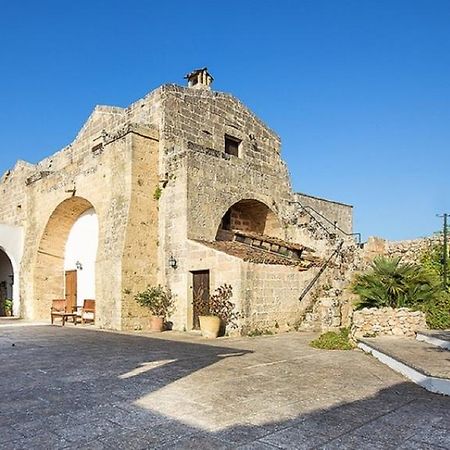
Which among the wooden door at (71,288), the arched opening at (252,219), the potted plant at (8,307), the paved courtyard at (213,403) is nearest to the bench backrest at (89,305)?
the wooden door at (71,288)

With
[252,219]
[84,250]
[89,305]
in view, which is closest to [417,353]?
[252,219]

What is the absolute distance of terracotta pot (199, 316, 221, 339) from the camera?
1237 centimetres

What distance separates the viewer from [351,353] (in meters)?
8.90

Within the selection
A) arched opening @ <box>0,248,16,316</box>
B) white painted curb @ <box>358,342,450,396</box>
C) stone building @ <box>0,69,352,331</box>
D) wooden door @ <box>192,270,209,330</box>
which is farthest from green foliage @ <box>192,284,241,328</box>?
arched opening @ <box>0,248,16,316</box>

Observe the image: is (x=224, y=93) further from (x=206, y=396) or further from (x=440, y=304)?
(x=206, y=396)

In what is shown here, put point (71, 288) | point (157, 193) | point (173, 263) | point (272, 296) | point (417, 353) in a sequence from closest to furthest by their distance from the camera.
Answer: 1. point (417, 353)
2. point (272, 296)
3. point (173, 263)
4. point (157, 193)
5. point (71, 288)

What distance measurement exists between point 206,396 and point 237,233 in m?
11.3

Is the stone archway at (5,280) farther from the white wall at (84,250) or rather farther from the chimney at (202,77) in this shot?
the chimney at (202,77)

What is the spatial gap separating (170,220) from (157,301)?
2.77 metres

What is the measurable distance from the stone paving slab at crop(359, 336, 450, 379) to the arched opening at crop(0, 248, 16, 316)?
20.2 meters

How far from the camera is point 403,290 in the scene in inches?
419

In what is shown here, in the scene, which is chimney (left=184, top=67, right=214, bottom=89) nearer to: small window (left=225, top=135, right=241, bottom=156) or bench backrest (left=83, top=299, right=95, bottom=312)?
small window (left=225, top=135, right=241, bottom=156)

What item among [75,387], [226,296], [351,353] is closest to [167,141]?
[226,296]

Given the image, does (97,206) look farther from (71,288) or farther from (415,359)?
(415,359)
